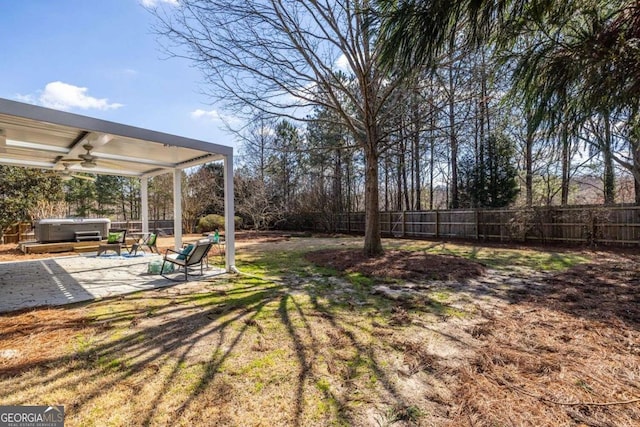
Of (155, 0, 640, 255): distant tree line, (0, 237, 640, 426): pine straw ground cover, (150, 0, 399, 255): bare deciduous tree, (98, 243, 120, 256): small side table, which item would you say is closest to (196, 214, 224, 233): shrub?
(155, 0, 640, 255): distant tree line

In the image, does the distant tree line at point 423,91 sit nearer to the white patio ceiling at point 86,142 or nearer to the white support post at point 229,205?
the white patio ceiling at point 86,142

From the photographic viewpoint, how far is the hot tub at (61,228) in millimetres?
10141

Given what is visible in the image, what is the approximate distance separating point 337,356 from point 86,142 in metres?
6.91

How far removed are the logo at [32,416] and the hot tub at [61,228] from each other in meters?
10.6

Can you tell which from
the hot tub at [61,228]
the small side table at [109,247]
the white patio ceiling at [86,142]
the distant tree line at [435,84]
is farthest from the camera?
the hot tub at [61,228]

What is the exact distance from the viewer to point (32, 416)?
205 cm

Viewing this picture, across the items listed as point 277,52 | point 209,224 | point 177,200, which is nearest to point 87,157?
point 177,200

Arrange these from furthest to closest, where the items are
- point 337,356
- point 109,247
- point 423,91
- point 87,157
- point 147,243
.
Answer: point 147,243, point 109,247, point 423,91, point 87,157, point 337,356

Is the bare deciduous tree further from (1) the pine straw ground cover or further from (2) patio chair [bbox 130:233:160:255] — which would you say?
(1) the pine straw ground cover

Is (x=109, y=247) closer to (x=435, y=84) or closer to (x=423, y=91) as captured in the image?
(x=435, y=84)

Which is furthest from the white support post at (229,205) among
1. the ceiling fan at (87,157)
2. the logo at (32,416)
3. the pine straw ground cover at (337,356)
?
the logo at (32,416)

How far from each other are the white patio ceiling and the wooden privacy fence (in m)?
11.1

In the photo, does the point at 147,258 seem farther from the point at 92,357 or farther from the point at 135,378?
the point at 135,378

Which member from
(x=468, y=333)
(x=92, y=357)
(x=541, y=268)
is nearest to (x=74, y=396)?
(x=92, y=357)
